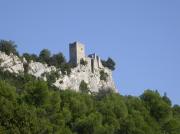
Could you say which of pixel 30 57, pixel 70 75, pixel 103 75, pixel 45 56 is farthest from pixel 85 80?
pixel 30 57

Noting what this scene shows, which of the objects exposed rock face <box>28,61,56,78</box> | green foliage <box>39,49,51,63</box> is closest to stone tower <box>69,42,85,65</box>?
green foliage <box>39,49,51,63</box>

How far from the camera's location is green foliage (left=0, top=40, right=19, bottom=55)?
2739 inches

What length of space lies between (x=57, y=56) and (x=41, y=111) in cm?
3392

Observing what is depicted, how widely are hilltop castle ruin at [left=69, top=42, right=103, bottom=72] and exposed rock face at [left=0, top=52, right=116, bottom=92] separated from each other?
52 centimetres

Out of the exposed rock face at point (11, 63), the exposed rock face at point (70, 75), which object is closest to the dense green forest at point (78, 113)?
the exposed rock face at point (11, 63)

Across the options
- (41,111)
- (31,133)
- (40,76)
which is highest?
(40,76)

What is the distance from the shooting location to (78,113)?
48.8 m

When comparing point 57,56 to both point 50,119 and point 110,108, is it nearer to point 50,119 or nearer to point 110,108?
point 110,108

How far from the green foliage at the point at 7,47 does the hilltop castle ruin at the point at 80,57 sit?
10.4 meters

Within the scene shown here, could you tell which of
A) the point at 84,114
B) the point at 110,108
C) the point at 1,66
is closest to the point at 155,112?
the point at 110,108

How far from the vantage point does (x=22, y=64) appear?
70.1 meters

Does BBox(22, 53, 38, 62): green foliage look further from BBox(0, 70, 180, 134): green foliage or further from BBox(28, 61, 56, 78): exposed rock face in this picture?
BBox(0, 70, 180, 134): green foliage

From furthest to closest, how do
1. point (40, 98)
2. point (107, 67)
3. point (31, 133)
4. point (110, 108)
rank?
1. point (107, 67)
2. point (110, 108)
3. point (40, 98)
4. point (31, 133)

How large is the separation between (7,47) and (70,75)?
30.3 feet
